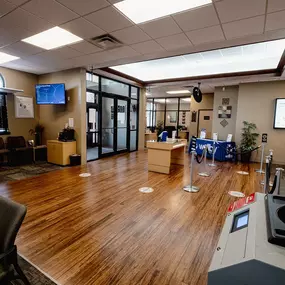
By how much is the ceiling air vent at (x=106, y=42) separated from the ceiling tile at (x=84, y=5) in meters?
0.83

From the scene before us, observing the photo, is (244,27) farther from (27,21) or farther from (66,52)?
(66,52)

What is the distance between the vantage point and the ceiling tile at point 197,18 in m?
2.74

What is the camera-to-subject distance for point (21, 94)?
6359 millimetres

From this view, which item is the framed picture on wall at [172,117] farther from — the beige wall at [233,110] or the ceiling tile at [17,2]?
the ceiling tile at [17,2]

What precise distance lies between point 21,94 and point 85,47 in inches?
140

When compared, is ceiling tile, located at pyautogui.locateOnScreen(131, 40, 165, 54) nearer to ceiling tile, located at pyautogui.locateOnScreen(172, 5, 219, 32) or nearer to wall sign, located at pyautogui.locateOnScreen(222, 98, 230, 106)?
ceiling tile, located at pyautogui.locateOnScreen(172, 5, 219, 32)

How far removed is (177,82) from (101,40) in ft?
14.2

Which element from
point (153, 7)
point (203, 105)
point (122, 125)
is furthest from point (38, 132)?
point (203, 105)

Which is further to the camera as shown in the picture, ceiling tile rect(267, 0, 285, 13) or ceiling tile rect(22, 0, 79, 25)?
ceiling tile rect(22, 0, 79, 25)

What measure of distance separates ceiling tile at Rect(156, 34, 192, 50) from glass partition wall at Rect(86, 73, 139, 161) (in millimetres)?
3317

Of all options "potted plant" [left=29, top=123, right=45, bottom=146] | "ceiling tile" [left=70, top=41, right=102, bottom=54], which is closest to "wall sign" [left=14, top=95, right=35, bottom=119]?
"potted plant" [left=29, top=123, right=45, bottom=146]

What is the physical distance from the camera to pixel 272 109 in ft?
22.6

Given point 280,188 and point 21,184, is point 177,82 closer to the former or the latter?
point 21,184

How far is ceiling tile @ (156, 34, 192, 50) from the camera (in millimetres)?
3596
